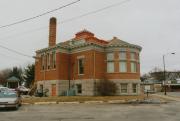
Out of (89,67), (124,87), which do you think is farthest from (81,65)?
(124,87)

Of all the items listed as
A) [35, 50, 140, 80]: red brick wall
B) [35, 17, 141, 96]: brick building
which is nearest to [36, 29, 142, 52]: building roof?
[35, 17, 141, 96]: brick building

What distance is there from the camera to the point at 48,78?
132 feet

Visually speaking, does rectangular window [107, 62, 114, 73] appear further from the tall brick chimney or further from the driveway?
the driveway

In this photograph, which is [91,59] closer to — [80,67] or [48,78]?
[80,67]

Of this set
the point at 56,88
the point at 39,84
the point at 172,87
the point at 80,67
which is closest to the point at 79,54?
the point at 80,67

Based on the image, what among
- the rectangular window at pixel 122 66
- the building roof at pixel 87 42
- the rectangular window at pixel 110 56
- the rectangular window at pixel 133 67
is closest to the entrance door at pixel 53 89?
the building roof at pixel 87 42

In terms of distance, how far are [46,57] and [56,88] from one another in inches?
225

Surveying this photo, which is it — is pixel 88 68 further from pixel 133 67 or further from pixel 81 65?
pixel 133 67

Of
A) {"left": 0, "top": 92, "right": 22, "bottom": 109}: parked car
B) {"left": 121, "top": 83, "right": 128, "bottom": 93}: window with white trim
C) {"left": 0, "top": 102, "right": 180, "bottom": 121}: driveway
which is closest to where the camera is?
{"left": 0, "top": 102, "right": 180, "bottom": 121}: driveway

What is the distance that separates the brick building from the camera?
122 ft

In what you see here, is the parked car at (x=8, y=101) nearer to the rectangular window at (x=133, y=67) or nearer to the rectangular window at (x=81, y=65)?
the rectangular window at (x=81, y=65)

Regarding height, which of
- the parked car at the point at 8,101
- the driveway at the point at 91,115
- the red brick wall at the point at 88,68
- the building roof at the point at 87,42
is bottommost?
the driveway at the point at 91,115

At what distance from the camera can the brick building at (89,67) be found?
3712 centimetres

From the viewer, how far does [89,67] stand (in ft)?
122
